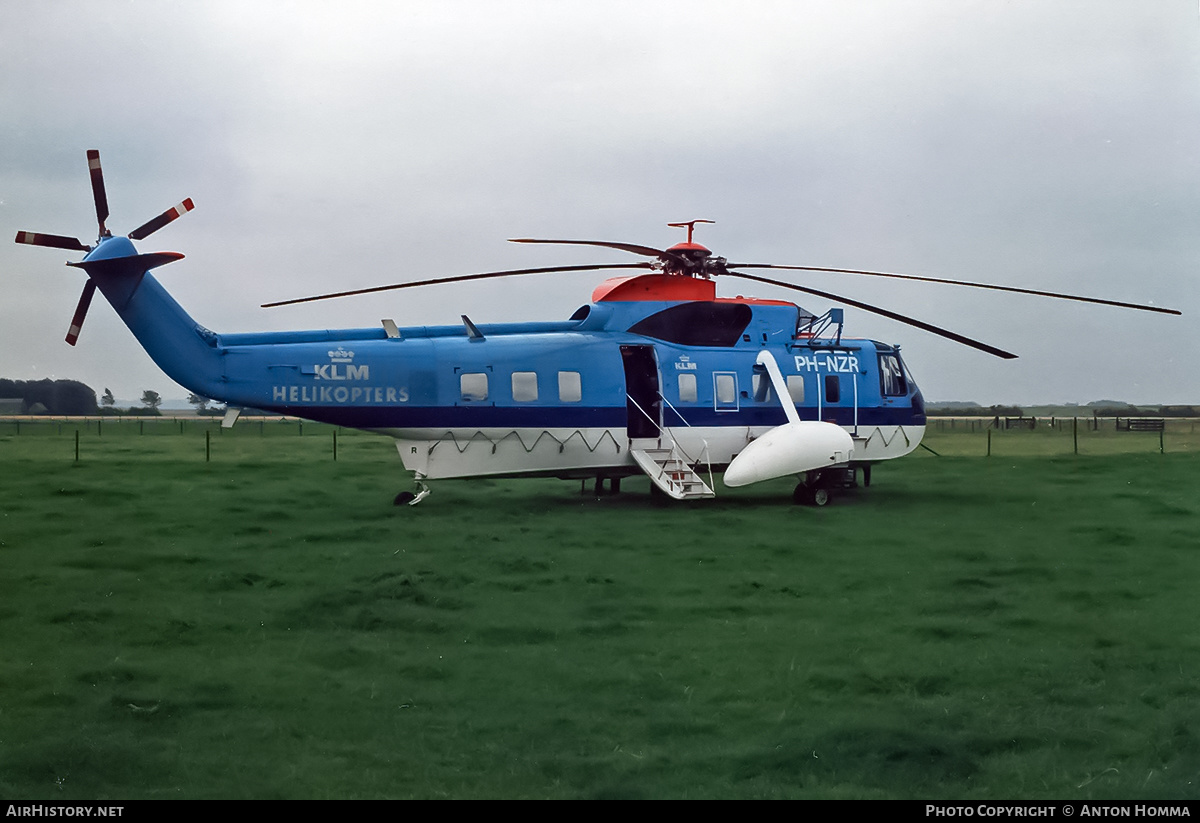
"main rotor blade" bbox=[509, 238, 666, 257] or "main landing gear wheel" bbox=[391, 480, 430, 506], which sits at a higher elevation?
"main rotor blade" bbox=[509, 238, 666, 257]

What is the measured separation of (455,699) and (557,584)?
3.65 metres

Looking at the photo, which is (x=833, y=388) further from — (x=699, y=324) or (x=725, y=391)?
(x=699, y=324)

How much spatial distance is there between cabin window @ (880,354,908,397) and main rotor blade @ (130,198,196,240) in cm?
1271

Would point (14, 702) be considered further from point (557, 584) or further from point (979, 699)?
point (979, 699)

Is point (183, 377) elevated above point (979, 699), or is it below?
above

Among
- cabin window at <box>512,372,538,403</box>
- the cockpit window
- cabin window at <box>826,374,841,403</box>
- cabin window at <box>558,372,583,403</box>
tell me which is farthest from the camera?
cabin window at <box>826,374,841,403</box>

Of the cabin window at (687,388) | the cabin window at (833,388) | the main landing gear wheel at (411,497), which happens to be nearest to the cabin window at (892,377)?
the cabin window at (833,388)

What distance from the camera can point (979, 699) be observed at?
6062 mm

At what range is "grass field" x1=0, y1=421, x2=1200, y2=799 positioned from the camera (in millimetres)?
4941

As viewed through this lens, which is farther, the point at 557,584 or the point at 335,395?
the point at 335,395

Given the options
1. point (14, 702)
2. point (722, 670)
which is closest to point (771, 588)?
point (722, 670)

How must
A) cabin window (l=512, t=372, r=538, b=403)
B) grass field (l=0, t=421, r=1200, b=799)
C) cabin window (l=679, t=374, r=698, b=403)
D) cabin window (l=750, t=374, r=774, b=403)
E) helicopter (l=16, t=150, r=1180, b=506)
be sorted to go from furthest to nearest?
cabin window (l=750, t=374, r=774, b=403)
cabin window (l=679, t=374, r=698, b=403)
cabin window (l=512, t=372, r=538, b=403)
helicopter (l=16, t=150, r=1180, b=506)
grass field (l=0, t=421, r=1200, b=799)

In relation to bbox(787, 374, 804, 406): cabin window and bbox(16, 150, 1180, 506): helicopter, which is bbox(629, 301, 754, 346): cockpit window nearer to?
bbox(16, 150, 1180, 506): helicopter

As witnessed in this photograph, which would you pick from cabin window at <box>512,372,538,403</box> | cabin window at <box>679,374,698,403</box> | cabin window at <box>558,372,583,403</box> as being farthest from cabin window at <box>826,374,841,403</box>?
cabin window at <box>512,372,538,403</box>
